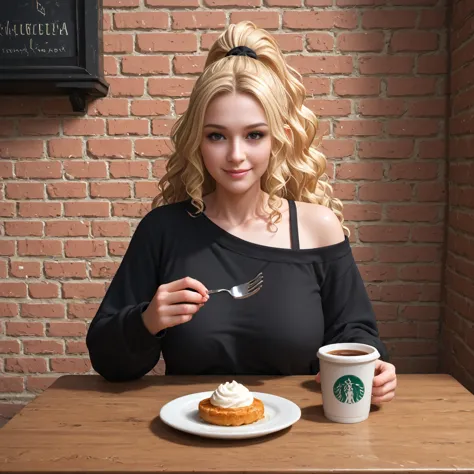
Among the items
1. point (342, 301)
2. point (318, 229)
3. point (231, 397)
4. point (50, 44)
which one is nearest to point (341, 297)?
point (342, 301)

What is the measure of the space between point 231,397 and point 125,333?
351 millimetres

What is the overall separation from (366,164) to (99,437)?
166 cm

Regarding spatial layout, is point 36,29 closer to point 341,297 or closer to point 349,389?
point 341,297

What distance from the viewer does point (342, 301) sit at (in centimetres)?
150

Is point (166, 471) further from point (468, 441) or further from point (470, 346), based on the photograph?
point (470, 346)

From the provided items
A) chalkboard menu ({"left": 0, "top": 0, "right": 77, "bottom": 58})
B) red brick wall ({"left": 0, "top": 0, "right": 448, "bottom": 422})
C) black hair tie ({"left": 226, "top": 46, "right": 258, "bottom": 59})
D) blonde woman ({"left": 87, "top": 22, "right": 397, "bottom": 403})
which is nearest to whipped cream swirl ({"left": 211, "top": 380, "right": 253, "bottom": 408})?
blonde woman ({"left": 87, "top": 22, "right": 397, "bottom": 403})

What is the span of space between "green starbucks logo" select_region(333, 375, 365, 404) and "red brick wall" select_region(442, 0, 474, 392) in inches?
46.5

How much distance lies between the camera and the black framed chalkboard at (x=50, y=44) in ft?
7.56

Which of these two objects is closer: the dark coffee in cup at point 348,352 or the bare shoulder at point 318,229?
the dark coffee in cup at point 348,352

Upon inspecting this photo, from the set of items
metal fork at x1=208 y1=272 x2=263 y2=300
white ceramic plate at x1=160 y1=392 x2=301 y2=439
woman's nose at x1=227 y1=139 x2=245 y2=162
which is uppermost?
woman's nose at x1=227 y1=139 x2=245 y2=162

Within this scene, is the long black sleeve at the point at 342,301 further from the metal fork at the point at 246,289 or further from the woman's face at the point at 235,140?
the woman's face at the point at 235,140

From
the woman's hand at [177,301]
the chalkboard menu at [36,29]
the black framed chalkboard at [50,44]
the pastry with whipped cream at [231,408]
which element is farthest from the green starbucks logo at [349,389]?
the chalkboard menu at [36,29]

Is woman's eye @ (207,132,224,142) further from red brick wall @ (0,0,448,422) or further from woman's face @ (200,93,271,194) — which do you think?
red brick wall @ (0,0,448,422)

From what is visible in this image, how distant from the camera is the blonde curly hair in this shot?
4.59 ft
